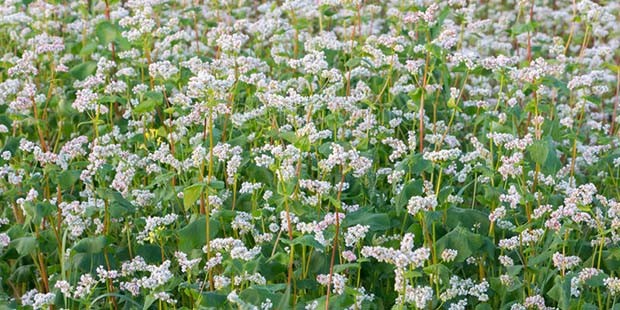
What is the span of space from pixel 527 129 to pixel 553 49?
63 centimetres

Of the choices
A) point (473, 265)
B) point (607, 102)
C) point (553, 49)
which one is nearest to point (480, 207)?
point (473, 265)

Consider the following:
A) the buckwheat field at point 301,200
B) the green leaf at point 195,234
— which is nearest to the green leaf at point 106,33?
the buckwheat field at point 301,200

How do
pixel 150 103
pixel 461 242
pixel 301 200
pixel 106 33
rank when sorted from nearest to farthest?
pixel 461 242
pixel 301 200
pixel 150 103
pixel 106 33

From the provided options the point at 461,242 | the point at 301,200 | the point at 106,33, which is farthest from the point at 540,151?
the point at 106,33

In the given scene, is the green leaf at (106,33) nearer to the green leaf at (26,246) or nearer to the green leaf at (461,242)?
the green leaf at (26,246)

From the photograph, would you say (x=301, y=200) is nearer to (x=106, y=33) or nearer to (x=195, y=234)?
(x=195, y=234)

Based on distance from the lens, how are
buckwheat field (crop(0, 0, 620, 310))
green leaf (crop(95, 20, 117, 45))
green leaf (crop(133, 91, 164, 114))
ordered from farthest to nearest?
green leaf (crop(95, 20, 117, 45)) → green leaf (crop(133, 91, 164, 114)) → buckwheat field (crop(0, 0, 620, 310))

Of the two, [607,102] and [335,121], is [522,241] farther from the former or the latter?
[607,102]

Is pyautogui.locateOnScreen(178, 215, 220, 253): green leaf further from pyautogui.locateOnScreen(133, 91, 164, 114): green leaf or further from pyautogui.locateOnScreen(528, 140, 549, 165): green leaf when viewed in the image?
pyautogui.locateOnScreen(528, 140, 549, 165): green leaf

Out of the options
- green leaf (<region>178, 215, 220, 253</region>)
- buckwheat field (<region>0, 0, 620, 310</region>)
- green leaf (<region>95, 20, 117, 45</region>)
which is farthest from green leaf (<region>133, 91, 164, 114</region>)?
green leaf (<region>95, 20, 117, 45</region>)

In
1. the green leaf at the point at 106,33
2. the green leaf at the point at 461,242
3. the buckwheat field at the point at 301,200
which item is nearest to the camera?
the buckwheat field at the point at 301,200

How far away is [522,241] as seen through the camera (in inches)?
144

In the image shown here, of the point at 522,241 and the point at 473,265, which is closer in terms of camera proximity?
the point at 522,241

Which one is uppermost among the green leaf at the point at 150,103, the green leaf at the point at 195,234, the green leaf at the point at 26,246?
the green leaf at the point at 150,103
